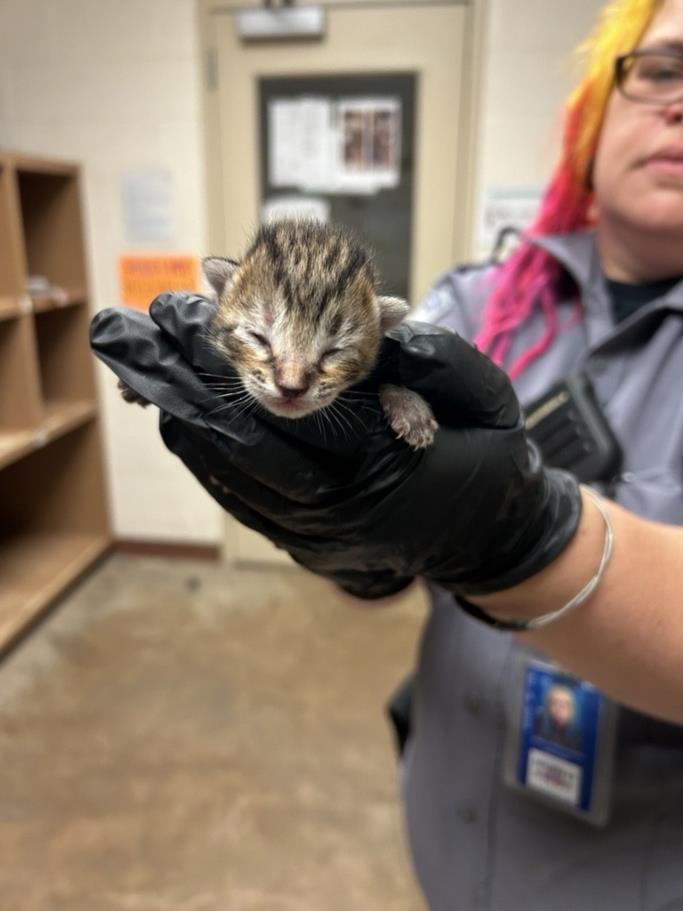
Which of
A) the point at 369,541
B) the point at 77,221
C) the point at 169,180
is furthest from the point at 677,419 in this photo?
the point at 77,221


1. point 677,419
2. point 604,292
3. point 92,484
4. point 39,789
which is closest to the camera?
point 677,419

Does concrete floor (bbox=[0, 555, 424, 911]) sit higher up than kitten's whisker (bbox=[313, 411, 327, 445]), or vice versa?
kitten's whisker (bbox=[313, 411, 327, 445])

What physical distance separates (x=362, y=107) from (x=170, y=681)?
8.23ft

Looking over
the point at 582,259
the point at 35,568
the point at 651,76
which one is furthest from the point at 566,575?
the point at 35,568

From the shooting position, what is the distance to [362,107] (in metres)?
2.87

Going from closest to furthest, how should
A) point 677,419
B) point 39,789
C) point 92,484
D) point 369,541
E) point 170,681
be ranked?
point 369,541 < point 677,419 < point 39,789 < point 170,681 < point 92,484

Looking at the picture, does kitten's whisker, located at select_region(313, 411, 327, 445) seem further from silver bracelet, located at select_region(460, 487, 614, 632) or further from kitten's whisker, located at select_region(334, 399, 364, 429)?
silver bracelet, located at select_region(460, 487, 614, 632)

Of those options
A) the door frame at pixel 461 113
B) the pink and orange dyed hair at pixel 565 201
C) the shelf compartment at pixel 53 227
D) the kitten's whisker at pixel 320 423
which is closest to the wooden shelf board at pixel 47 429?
the shelf compartment at pixel 53 227

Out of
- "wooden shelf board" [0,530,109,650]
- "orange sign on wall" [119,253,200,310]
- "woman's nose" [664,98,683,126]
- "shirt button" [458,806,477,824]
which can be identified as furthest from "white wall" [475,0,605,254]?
"wooden shelf board" [0,530,109,650]

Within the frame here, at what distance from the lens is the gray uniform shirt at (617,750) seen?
0.94 m

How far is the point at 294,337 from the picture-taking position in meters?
0.74

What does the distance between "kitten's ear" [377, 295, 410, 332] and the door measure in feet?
6.77

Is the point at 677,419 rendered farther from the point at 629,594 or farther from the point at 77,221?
the point at 77,221

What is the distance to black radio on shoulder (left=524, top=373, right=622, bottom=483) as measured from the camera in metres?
1.04
